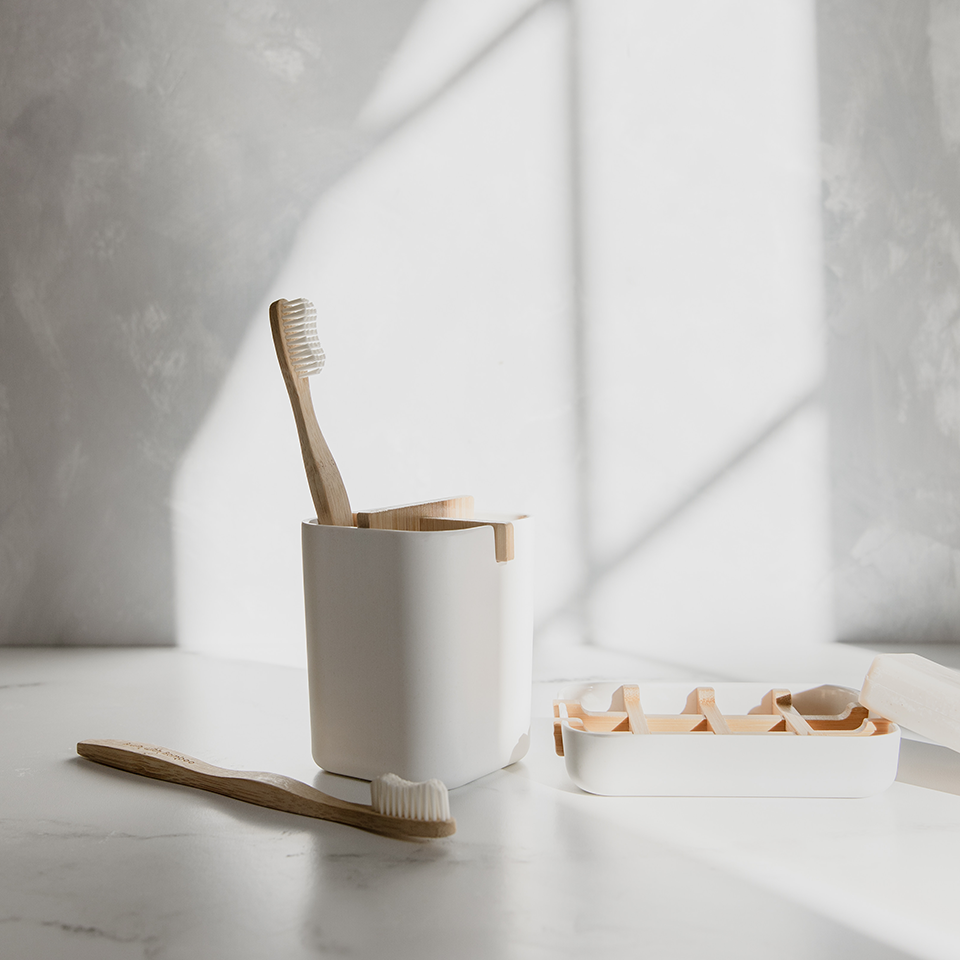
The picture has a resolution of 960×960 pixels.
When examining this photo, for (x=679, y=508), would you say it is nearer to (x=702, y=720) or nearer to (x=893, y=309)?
(x=893, y=309)

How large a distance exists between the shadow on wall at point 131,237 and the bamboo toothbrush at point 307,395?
43 centimetres

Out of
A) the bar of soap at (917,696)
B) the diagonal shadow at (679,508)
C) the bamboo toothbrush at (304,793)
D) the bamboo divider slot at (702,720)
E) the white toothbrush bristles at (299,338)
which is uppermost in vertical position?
the white toothbrush bristles at (299,338)

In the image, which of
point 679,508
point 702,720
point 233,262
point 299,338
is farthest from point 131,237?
point 702,720

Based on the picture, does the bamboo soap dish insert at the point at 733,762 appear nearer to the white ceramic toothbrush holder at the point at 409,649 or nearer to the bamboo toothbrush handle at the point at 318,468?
the white ceramic toothbrush holder at the point at 409,649

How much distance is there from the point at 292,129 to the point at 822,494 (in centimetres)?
66

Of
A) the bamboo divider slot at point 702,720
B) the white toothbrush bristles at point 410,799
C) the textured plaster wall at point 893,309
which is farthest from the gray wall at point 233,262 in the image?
the white toothbrush bristles at point 410,799

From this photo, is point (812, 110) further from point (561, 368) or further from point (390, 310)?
point (390, 310)

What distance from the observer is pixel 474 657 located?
542 millimetres

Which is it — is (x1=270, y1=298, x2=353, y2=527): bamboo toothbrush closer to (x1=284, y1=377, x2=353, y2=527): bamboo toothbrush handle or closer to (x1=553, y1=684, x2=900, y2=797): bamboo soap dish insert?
(x1=284, y1=377, x2=353, y2=527): bamboo toothbrush handle

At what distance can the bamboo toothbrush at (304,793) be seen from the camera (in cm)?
47

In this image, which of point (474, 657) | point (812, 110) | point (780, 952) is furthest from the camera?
point (812, 110)

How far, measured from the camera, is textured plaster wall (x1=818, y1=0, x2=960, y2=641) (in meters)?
0.92

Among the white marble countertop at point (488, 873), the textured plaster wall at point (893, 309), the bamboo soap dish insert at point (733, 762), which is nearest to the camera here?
the white marble countertop at point (488, 873)

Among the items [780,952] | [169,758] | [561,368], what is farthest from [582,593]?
[780,952]
